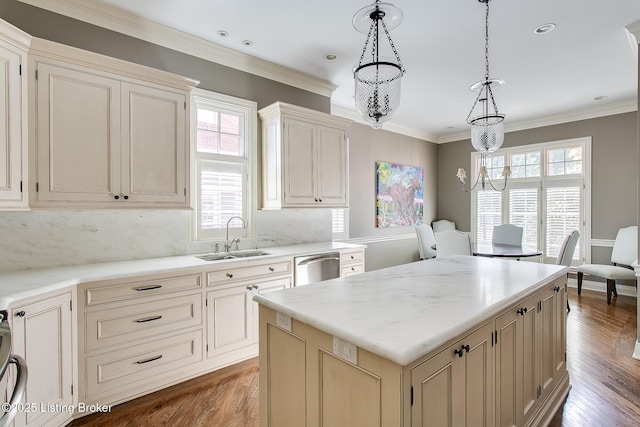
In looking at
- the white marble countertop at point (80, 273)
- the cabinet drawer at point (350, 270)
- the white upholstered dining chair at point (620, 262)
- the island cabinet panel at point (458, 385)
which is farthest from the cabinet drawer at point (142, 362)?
the white upholstered dining chair at point (620, 262)

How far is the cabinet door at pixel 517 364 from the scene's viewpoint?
161 cm

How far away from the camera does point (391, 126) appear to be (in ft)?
19.8

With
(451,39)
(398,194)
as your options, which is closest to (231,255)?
(451,39)

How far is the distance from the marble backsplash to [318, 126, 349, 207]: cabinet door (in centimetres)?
108

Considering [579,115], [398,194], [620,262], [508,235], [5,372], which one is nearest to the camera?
[5,372]

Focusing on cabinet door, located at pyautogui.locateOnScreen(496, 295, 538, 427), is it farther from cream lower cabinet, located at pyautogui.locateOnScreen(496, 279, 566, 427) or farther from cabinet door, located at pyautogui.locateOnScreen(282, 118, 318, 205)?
cabinet door, located at pyautogui.locateOnScreen(282, 118, 318, 205)

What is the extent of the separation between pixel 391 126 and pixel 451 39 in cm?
298

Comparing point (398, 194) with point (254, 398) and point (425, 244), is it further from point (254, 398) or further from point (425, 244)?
point (254, 398)

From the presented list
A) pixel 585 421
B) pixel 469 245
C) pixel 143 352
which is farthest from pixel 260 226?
pixel 585 421

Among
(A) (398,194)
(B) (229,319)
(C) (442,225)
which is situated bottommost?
(B) (229,319)

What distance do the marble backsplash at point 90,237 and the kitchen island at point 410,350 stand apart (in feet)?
5.87

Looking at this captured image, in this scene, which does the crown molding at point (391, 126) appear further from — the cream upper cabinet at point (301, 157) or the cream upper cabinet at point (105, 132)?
the cream upper cabinet at point (105, 132)

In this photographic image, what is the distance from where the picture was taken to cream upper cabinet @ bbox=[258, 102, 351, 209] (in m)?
3.46

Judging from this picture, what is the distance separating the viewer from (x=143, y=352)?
237 cm
